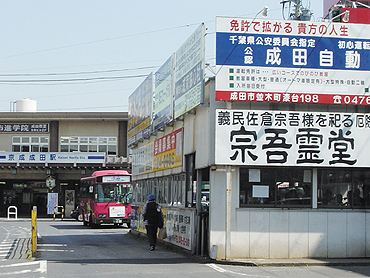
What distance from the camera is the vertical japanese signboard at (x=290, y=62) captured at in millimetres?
13500

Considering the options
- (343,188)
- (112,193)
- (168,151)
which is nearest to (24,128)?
(112,193)

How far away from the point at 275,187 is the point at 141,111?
994cm

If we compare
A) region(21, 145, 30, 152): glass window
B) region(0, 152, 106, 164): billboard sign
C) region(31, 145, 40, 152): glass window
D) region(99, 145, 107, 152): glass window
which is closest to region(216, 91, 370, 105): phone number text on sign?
region(0, 152, 106, 164): billboard sign

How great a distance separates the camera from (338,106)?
1410cm

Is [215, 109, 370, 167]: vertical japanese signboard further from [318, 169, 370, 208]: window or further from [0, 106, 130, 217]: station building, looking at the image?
[0, 106, 130, 217]: station building

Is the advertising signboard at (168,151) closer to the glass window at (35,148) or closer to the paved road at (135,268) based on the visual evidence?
the paved road at (135,268)

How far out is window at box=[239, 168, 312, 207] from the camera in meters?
13.8

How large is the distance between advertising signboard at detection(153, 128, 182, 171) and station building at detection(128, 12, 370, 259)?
246 centimetres

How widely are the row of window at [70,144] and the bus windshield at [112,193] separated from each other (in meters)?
19.9

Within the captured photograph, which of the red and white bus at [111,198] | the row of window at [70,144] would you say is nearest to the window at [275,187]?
the red and white bus at [111,198]

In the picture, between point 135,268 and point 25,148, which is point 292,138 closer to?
point 135,268

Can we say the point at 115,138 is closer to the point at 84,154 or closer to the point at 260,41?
the point at 84,154

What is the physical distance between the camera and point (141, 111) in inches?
888

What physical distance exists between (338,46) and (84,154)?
114 ft
